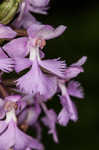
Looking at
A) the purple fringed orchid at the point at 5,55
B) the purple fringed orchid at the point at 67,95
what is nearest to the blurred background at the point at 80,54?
the purple fringed orchid at the point at 67,95

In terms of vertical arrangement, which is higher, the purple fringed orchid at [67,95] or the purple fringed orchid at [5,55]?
the purple fringed orchid at [5,55]

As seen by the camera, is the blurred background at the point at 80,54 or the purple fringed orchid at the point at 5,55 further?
the blurred background at the point at 80,54

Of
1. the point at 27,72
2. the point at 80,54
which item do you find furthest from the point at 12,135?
the point at 80,54

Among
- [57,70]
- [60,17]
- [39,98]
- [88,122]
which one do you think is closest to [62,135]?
[88,122]

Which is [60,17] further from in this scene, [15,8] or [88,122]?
[15,8]

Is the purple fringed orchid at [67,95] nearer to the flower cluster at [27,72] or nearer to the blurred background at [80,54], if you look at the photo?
the flower cluster at [27,72]

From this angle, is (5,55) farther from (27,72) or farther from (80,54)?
(80,54)
